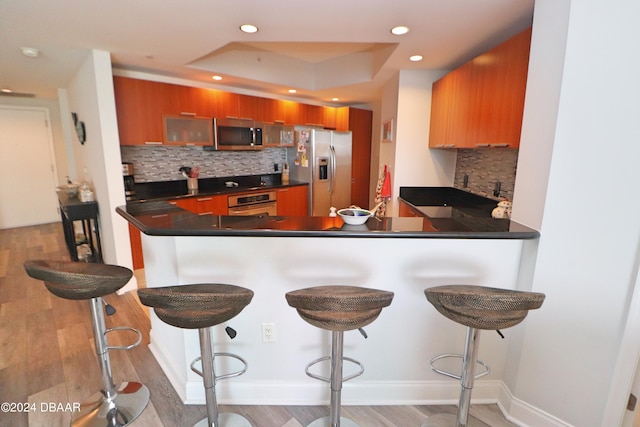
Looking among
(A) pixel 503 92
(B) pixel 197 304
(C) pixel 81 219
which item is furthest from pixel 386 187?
(C) pixel 81 219

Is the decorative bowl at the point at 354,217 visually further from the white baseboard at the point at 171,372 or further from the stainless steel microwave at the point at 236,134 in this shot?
the stainless steel microwave at the point at 236,134

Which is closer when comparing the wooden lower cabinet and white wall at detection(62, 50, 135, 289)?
white wall at detection(62, 50, 135, 289)

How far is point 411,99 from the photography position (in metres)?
3.27

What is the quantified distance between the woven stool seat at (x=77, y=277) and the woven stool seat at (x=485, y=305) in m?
1.39

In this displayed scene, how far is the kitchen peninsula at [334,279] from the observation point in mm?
1567

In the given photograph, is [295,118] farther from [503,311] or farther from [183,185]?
[503,311]

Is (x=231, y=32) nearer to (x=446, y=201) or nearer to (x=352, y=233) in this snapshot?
(x=352, y=233)

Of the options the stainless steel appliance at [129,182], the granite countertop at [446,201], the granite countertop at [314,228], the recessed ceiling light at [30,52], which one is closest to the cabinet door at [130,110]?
the stainless steel appliance at [129,182]

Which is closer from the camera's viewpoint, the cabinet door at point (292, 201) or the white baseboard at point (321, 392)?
the white baseboard at point (321, 392)

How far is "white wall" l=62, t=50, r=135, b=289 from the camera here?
2783 millimetres

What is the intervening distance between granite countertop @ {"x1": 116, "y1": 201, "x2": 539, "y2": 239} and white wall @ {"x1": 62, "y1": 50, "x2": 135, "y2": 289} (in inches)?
57.7

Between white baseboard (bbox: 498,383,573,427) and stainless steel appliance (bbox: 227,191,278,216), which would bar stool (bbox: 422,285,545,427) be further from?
stainless steel appliance (bbox: 227,191,278,216)

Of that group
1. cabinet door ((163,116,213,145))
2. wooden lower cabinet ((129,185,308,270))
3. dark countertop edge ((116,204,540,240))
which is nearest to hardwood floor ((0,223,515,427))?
wooden lower cabinet ((129,185,308,270))

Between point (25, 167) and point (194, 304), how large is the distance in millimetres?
6347
